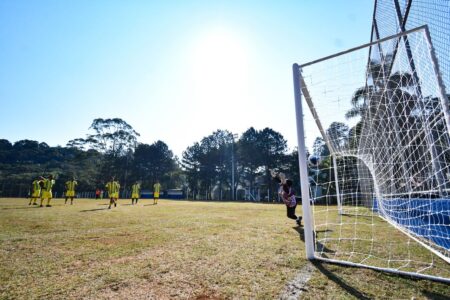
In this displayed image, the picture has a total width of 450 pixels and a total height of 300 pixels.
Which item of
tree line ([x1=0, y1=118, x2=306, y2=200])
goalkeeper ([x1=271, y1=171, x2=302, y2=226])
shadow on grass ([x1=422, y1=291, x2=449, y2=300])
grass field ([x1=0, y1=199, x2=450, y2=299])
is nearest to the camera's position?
shadow on grass ([x1=422, y1=291, x2=449, y2=300])

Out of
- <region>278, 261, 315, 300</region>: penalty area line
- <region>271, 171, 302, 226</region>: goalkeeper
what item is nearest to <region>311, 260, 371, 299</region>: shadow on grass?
<region>278, 261, 315, 300</region>: penalty area line

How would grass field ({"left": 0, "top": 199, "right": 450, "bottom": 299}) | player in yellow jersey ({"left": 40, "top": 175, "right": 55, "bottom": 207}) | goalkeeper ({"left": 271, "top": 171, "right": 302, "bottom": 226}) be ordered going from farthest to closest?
1. player in yellow jersey ({"left": 40, "top": 175, "right": 55, "bottom": 207})
2. goalkeeper ({"left": 271, "top": 171, "right": 302, "bottom": 226})
3. grass field ({"left": 0, "top": 199, "right": 450, "bottom": 299})

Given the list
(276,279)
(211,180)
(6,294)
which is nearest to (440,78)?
(276,279)

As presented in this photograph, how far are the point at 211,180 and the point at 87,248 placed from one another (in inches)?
2054

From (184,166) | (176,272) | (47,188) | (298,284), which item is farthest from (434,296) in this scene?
(184,166)

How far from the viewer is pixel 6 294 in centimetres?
276

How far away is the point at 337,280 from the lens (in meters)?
3.21

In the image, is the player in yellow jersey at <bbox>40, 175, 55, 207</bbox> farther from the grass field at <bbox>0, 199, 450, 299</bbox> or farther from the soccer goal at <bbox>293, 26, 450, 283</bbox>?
the soccer goal at <bbox>293, 26, 450, 283</bbox>

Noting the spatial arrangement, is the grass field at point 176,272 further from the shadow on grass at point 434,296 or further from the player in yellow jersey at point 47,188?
the player in yellow jersey at point 47,188

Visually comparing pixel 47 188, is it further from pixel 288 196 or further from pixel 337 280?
pixel 337 280

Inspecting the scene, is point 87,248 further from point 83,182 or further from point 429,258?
point 83,182

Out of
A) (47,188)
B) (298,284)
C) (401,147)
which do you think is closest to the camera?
(298,284)

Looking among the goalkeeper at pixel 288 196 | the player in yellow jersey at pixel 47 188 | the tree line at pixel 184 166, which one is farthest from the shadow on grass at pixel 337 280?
the tree line at pixel 184 166

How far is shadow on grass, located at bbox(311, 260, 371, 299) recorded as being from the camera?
278 cm
